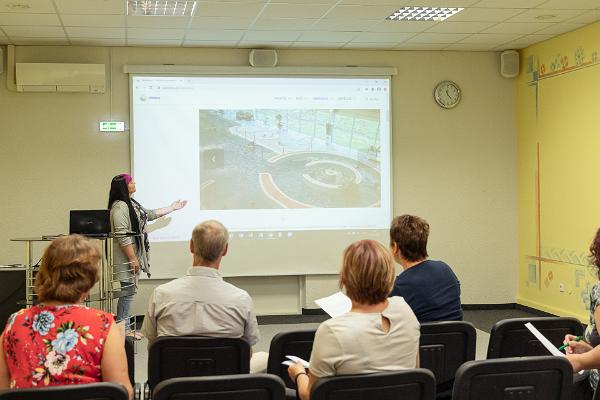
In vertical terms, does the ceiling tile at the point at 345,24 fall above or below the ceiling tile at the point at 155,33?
above

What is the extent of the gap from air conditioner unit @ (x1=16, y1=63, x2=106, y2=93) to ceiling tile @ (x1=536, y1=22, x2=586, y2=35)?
429 centimetres

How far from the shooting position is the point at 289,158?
747 centimetres

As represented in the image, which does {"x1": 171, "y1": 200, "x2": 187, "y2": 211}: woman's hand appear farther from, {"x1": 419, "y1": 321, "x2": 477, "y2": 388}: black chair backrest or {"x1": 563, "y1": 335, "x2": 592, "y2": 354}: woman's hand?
{"x1": 563, "y1": 335, "x2": 592, "y2": 354}: woman's hand

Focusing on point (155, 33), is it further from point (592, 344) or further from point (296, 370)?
point (592, 344)

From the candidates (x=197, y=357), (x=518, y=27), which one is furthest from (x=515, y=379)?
(x=518, y=27)

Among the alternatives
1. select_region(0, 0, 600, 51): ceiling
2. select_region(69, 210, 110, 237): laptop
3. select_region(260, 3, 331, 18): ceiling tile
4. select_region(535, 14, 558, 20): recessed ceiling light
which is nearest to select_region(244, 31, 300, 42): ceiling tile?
select_region(0, 0, 600, 51): ceiling

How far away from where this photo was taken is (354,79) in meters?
7.54

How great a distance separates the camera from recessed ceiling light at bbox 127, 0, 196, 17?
5.66 metres

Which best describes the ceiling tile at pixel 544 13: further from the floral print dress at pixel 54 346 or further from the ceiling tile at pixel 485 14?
the floral print dress at pixel 54 346

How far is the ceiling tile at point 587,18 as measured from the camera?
6.14 meters

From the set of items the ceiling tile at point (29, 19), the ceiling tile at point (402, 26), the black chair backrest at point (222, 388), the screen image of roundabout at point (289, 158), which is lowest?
the black chair backrest at point (222, 388)

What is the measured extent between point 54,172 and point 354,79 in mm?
3197

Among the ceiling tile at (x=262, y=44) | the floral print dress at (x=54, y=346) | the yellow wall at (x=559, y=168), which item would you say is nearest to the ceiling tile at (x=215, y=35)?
the ceiling tile at (x=262, y=44)

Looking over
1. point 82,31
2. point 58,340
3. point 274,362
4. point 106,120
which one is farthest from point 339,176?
point 58,340
